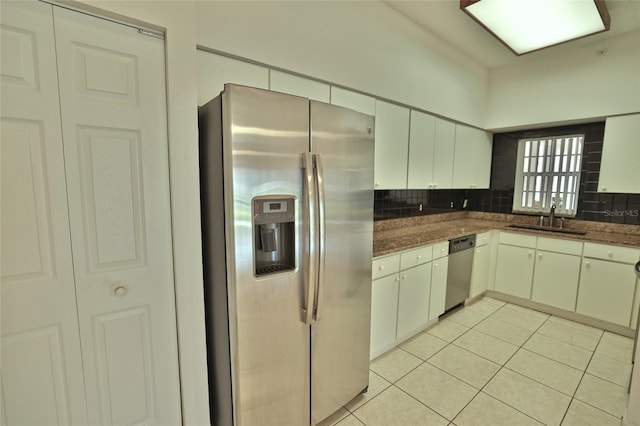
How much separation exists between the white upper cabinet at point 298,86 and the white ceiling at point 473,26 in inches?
38.8

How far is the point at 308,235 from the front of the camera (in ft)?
4.48

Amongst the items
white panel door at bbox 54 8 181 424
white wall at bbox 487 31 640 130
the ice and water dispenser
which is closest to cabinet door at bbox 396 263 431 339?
the ice and water dispenser

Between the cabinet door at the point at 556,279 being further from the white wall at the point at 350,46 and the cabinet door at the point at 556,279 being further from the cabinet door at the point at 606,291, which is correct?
the white wall at the point at 350,46

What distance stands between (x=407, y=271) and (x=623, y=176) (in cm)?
246

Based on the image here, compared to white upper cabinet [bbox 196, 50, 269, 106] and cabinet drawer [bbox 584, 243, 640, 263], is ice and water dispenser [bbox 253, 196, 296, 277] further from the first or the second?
cabinet drawer [bbox 584, 243, 640, 263]

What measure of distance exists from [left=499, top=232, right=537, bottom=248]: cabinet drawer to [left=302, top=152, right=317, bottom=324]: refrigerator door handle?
297cm

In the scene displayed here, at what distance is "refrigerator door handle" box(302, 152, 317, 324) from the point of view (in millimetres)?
1338

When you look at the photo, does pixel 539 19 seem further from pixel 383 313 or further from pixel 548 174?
pixel 383 313

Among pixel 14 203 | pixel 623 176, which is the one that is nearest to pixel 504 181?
pixel 623 176

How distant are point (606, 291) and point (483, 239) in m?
1.14

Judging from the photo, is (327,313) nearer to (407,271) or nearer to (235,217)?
(235,217)

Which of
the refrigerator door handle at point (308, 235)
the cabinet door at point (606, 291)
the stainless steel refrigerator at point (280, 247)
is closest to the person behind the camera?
the stainless steel refrigerator at point (280, 247)

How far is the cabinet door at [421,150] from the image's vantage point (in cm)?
271

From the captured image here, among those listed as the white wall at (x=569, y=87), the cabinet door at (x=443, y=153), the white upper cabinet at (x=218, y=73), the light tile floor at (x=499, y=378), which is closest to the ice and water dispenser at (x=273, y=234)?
the white upper cabinet at (x=218, y=73)
